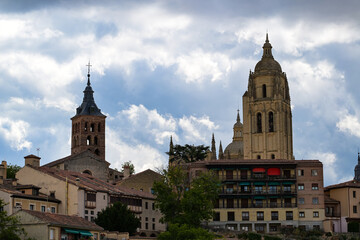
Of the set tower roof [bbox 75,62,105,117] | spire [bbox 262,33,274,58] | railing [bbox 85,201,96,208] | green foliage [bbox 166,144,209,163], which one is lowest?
railing [bbox 85,201,96,208]

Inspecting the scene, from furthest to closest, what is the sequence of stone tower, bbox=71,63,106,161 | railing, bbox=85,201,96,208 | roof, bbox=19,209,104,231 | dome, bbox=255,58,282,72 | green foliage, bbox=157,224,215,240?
stone tower, bbox=71,63,106,161 < dome, bbox=255,58,282,72 < railing, bbox=85,201,96,208 < green foliage, bbox=157,224,215,240 < roof, bbox=19,209,104,231

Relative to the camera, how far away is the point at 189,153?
454 ft

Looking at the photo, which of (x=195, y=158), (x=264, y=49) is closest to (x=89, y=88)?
(x=264, y=49)

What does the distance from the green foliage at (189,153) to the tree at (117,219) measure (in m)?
42.9

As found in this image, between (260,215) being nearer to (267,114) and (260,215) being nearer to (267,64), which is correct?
(267,114)

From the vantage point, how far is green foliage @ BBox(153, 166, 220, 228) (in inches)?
3821

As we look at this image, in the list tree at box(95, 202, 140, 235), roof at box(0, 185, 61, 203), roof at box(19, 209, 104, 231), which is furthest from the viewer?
tree at box(95, 202, 140, 235)

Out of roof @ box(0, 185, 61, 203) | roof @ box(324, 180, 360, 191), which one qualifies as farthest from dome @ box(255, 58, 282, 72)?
roof @ box(0, 185, 61, 203)

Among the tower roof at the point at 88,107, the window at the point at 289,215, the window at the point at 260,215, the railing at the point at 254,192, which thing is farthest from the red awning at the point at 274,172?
the tower roof at the point at 88,107

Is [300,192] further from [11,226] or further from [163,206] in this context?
[11,226]

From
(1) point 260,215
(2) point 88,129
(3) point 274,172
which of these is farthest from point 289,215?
(2) point 88,129

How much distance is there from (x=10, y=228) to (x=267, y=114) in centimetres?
10235

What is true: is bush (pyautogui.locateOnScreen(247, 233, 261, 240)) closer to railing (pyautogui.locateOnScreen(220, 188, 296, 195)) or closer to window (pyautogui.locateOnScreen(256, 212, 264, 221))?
window (pyautogui.locateOnScreen(256, 212, 264, 221))

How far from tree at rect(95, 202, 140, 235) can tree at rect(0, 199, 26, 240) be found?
1938 cm
